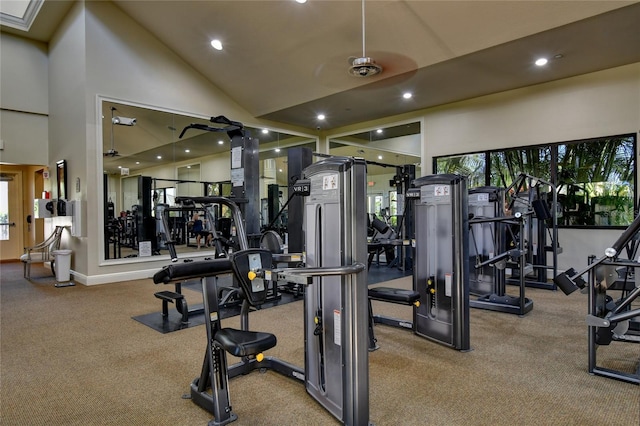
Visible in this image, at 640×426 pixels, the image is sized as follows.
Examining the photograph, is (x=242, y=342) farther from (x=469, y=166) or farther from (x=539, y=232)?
(x=469, y=166)

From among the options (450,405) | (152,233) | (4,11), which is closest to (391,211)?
(152,233)

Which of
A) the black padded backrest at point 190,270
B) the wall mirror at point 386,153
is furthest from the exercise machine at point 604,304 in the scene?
the wall mirror at point 386,153

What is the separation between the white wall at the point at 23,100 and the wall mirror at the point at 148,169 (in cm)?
278

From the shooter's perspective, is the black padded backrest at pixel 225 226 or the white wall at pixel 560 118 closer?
the white wall at pixel 560 118

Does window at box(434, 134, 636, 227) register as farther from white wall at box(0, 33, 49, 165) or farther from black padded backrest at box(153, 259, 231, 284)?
white wall at box(0, 33, 49, 165)

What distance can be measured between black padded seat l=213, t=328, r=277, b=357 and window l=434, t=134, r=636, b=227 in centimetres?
543

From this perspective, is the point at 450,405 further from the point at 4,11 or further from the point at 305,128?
the point at 4,11

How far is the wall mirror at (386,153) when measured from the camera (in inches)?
335

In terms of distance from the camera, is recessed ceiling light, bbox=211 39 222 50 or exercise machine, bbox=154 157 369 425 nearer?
exercise machine, bbox=154 157 369 425

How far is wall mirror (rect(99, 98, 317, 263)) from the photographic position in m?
6.61

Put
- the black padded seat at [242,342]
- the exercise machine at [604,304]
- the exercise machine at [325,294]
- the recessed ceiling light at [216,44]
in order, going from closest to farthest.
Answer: the black padded seat at [242,342], the exercise machine at [325,294], the exercise machine at [604,304], the recessed ceiling light at [216,44]

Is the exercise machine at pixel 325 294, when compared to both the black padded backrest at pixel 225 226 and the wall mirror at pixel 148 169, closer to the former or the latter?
the wall mirror at pixel 148 169

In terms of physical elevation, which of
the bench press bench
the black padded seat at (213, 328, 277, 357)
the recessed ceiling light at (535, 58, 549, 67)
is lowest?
the bench press bench

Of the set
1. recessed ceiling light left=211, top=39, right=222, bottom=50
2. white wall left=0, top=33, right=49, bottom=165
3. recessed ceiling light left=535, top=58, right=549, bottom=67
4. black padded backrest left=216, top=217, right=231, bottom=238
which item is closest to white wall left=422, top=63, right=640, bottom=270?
recessed ceiling light left=535, top=58, right=549, bottom=67
